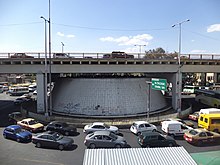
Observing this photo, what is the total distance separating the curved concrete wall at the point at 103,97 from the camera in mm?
27703

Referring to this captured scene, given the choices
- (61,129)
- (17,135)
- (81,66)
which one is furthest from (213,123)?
(17,135)

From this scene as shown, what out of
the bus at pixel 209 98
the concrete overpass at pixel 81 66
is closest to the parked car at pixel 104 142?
the concrete overpass at pixel 81 66

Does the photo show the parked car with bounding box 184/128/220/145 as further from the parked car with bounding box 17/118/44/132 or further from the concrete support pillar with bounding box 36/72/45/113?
the concrete support pillar with bounding box 36/72/45/113

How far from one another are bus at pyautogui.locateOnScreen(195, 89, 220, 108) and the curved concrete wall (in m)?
11.3

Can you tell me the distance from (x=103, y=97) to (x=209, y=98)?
22.0 meters

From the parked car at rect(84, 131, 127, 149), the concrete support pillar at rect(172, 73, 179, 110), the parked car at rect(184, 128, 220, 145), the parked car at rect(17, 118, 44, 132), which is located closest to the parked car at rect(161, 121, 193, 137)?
the parked car at rect(184, 128, 220, 145)

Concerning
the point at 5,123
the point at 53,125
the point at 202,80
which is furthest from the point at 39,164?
the point at 202,80

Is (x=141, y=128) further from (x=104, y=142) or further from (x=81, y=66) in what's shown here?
(x=81, y=66)

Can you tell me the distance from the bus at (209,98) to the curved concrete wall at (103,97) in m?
11.3

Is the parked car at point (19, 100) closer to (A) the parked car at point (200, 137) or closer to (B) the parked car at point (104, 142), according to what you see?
(B) the parked car at point (104, 142)

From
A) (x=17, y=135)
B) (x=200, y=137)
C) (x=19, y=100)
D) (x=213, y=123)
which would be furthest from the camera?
(x=19, y=100)

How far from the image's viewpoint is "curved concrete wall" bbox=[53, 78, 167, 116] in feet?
90.9

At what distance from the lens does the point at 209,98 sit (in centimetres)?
3600

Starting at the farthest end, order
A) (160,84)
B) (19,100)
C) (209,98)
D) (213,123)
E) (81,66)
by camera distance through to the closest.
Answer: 1. (19,100)
2. (209,98)
3. (81,66)
4. (160,84)
5. (213,123)
